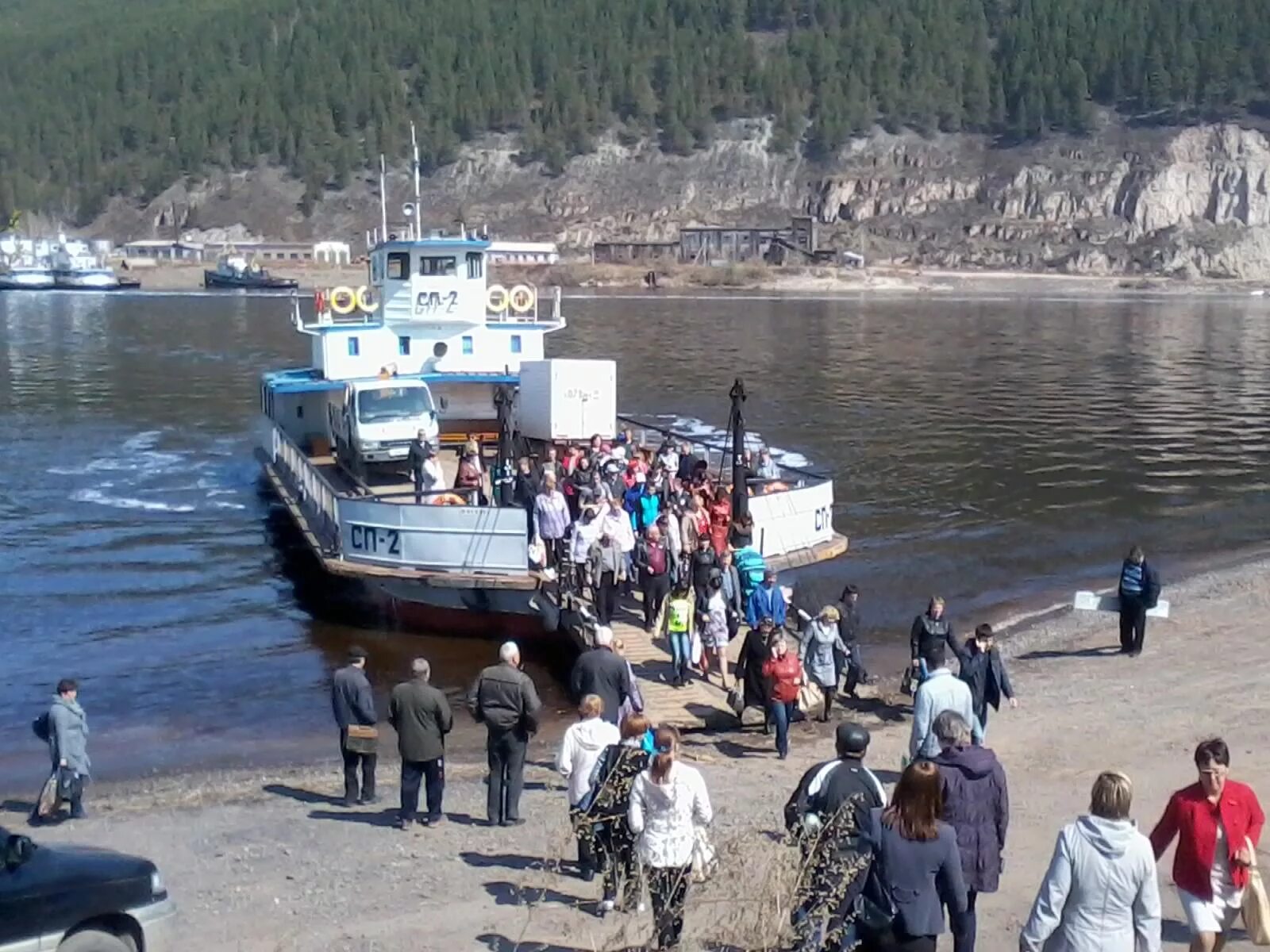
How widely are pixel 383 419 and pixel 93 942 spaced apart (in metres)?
18.6

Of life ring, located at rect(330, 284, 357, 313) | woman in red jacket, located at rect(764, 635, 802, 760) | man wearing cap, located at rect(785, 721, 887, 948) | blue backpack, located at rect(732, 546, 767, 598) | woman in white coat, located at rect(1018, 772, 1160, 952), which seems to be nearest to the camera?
woman in white coat, located at rect(1018, 772, 1160, 952)

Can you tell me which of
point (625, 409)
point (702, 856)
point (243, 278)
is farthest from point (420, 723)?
point (243, 278)

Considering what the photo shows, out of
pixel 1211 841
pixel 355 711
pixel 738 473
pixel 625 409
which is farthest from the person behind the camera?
pixel 625 409

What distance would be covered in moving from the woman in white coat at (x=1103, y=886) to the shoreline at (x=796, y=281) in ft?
448

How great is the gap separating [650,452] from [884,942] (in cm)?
1954

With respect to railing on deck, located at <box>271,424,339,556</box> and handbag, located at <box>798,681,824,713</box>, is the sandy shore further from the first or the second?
railing on deck, located at <box>271,424,339,556</box>

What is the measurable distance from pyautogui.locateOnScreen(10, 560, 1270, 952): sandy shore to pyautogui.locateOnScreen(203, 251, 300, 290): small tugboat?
13476cm

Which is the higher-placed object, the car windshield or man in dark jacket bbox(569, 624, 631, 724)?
the car windshield

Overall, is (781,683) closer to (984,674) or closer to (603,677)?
(984,674)

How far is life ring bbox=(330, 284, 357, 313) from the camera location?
32.2 m

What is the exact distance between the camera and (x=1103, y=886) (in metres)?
7.08

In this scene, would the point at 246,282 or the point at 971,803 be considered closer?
the point at 971,803

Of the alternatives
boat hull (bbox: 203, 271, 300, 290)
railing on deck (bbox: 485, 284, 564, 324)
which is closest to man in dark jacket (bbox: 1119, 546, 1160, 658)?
railing on deck (bbox: 485, 284, 564, 324)

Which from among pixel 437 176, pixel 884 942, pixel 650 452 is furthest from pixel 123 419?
pixel 437 176
